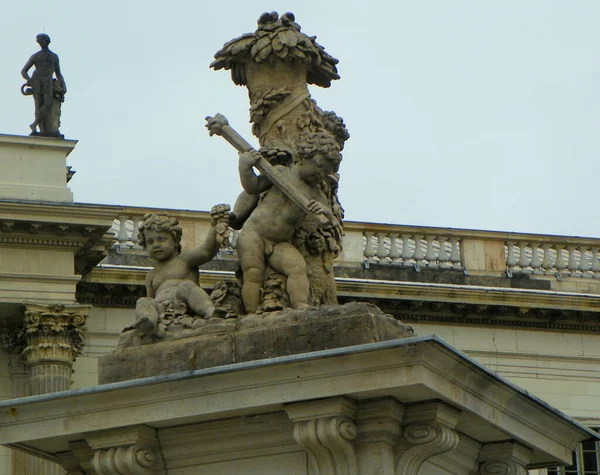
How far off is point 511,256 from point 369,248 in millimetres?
2947

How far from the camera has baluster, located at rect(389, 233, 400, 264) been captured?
43.1 meters

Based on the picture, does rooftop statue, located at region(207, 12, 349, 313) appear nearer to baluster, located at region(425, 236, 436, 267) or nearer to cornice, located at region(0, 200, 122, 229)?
cornice, located at region(0, 200, 122, 229)

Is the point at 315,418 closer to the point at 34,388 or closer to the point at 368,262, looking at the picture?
the point at 34,388

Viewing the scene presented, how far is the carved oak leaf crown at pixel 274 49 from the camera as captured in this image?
17.3m

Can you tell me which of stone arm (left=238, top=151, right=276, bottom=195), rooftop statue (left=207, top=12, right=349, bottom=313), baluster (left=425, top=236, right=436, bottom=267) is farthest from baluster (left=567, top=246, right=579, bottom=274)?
stone arm (left=238, top=151, right=276, bottom=195)

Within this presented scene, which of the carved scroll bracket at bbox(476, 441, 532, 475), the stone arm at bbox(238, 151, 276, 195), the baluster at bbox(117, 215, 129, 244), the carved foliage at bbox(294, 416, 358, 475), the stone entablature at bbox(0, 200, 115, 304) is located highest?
the baluster at bbox(117, 215, 129, 244)

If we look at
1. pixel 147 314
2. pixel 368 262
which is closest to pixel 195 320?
pixel 147 314

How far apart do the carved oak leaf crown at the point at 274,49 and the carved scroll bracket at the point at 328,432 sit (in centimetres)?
323

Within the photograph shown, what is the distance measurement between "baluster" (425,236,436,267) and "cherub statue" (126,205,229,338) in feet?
87.8

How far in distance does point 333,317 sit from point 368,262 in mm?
27434

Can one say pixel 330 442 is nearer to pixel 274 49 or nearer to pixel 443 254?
pixel 274 49

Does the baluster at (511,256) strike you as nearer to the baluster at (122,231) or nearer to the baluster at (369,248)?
the baluster at (369,248)

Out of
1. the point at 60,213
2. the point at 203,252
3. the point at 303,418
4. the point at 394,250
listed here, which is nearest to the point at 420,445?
the point at 303,418

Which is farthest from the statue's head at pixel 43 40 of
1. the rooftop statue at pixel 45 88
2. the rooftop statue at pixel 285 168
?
the rooftop statue at pixel 285 168
